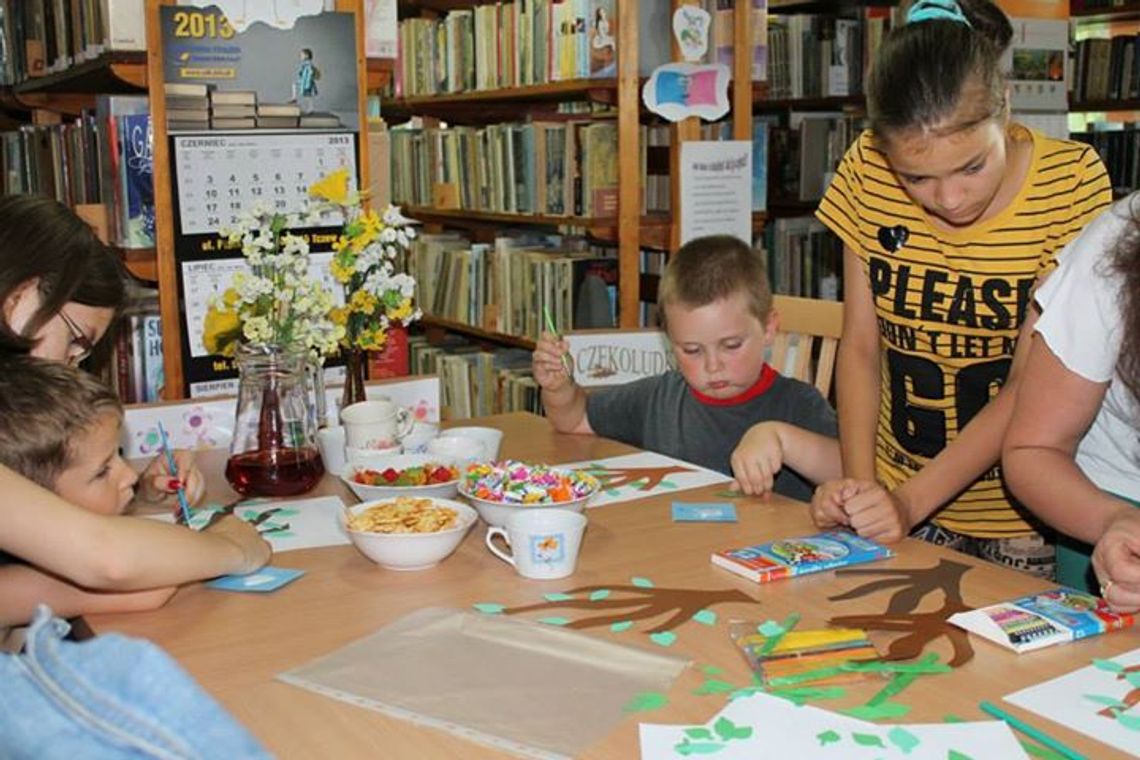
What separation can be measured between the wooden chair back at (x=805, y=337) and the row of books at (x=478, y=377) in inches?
81.0

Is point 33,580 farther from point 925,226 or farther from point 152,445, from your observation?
point 925,226

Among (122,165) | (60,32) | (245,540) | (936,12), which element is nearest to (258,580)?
(245,540)

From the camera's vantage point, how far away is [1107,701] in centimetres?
107

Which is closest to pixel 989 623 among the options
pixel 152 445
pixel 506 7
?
pixel 152 445

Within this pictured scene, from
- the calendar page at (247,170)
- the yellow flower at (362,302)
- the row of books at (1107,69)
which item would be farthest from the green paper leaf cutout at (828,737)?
the row of books at (1107,69)

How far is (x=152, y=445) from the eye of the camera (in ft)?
6.85

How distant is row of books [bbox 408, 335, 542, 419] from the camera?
4656 mm

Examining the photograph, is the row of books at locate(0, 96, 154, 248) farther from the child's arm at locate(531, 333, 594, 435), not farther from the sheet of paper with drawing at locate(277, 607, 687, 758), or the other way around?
the sheet of paper with drawing at locate(277, 607, 687, 758)

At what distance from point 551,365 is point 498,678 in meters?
1.12

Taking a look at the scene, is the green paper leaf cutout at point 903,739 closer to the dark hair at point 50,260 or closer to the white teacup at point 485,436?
the white teacup at point 485,436

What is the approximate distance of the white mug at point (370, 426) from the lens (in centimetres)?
187

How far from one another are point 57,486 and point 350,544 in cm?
36

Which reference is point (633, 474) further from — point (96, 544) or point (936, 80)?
point (96, 544)

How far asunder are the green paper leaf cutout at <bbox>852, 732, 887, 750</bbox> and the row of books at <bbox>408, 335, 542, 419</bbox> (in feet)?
11.6
